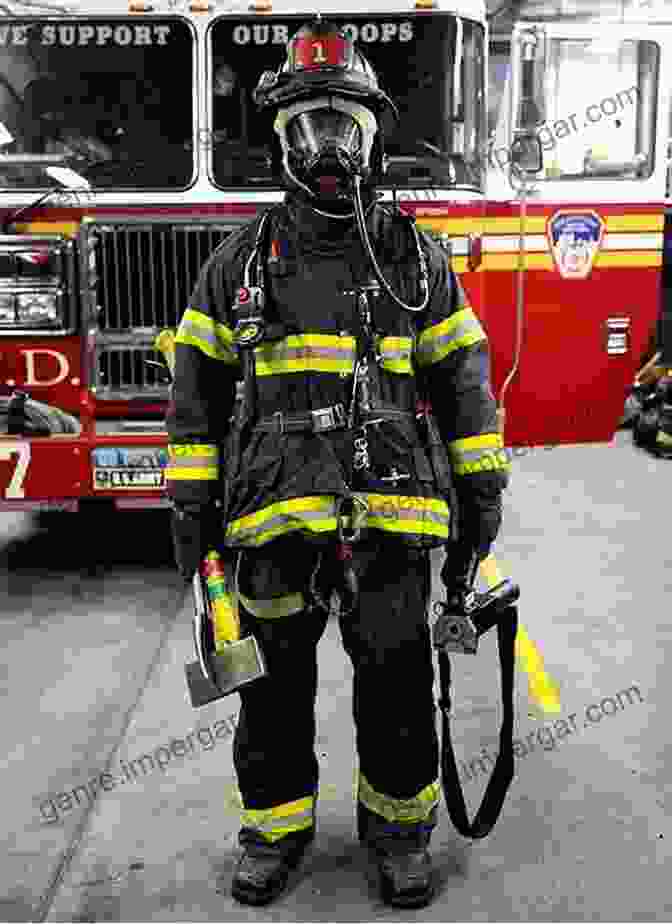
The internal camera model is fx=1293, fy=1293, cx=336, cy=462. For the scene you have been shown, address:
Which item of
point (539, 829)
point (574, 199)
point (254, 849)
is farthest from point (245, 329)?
point (574, 199)

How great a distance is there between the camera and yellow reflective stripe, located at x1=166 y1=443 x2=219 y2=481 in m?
3.10

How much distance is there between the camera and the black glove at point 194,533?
10.3ft

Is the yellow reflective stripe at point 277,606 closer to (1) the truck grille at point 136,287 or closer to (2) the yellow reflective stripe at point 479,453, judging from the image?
(2) the yellow reflective stripe at point 479,453

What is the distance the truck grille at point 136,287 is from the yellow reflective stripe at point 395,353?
294 centimetres

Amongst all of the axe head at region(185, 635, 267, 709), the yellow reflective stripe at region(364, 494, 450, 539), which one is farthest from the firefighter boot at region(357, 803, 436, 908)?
the yellow reflective stripe at region(364, 494, 450, 539)

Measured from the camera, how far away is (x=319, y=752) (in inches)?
164

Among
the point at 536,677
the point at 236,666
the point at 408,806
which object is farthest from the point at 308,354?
the point at 536,677

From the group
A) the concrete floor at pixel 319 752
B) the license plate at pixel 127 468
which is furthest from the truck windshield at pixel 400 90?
the concrete floor at pixel 319 752

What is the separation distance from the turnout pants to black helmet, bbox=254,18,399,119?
1.07 metres

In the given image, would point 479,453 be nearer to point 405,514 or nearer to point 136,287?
point 405,514

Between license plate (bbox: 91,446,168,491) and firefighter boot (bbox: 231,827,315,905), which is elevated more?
license plate (bbox: 91,446,168,491)

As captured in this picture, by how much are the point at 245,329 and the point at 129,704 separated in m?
2.07

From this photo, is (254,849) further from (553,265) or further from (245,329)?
(553,265)

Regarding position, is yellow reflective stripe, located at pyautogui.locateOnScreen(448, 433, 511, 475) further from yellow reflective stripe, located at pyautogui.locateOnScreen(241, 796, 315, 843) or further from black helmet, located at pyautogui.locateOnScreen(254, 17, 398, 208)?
yellow reflective stripe, located at pyautogui.locateOnScreen(241, 796, 315, 843)
